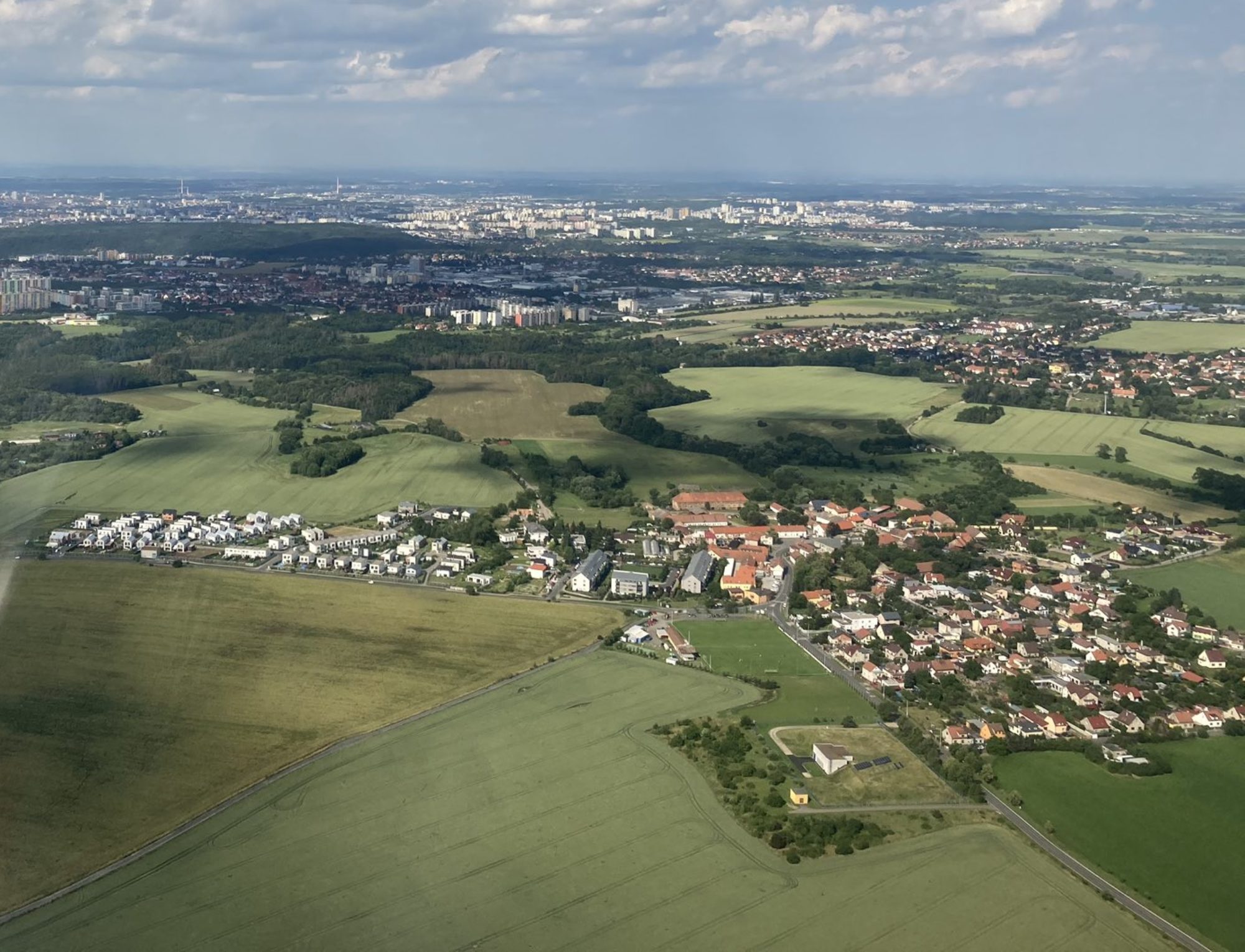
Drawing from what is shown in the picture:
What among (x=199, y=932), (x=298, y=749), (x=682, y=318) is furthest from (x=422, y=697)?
(x=682, y=318)

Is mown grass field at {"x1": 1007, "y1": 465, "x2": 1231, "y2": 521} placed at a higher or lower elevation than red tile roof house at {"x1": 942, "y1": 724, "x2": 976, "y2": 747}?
higher

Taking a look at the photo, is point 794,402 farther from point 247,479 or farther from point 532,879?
point 532,879

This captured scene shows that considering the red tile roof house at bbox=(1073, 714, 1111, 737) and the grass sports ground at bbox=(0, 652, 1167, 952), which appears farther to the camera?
the red tile roof house at bbox=(1073, 714, 1111, 737)

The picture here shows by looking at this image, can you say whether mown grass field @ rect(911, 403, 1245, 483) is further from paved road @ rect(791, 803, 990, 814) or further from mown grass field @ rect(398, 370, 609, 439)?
paved road @ rect(791, 803, 990, 814)

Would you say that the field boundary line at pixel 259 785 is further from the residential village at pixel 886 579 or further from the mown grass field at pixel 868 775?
the mown grass field at pixel 868 775

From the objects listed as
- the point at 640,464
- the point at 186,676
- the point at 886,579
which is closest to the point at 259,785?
the point at 186,676

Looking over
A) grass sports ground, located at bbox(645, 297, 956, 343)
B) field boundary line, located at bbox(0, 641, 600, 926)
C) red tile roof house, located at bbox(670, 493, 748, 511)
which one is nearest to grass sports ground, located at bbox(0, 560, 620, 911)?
field boundary line, located at bbox(0, 641, 600, 926)
